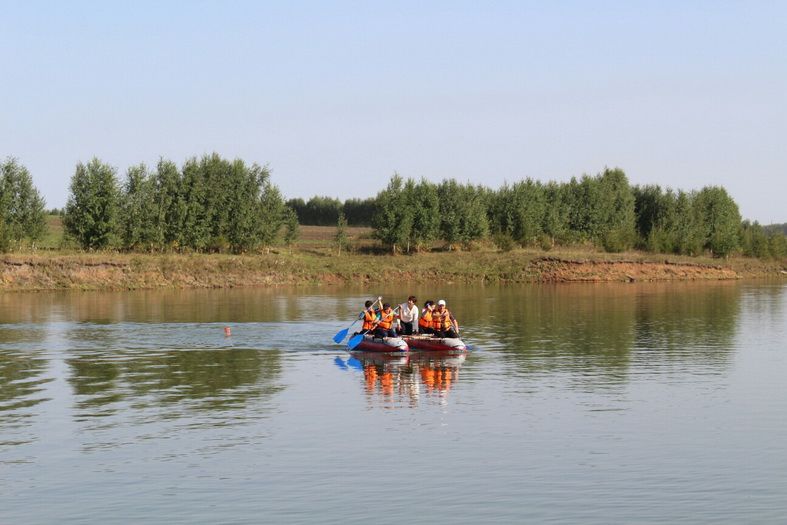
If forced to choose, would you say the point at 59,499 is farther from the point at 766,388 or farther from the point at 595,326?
the point at 595,326

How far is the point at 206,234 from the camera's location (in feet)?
393

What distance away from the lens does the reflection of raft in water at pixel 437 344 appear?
45344 millimetres

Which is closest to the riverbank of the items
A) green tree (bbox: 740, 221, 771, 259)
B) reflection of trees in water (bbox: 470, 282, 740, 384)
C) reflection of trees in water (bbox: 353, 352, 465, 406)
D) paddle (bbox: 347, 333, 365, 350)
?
green tree (bbox: 740, 221, 771, 259)

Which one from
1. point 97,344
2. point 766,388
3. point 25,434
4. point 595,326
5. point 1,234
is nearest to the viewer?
point 25,434

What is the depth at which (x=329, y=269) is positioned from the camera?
119 metres

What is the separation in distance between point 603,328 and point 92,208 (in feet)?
217

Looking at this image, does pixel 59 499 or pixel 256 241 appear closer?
pixel 59 499

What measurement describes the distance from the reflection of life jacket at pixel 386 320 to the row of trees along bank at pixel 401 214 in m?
66.1

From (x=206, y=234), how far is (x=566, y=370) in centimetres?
8508

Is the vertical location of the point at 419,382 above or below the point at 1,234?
below

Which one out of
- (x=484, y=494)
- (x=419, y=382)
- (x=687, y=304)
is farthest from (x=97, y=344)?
(x=687, y=304)

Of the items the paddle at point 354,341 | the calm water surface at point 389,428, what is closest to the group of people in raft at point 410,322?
the paddle at point 354,341

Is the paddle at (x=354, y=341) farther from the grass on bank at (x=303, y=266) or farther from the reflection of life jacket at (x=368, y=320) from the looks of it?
the grass on bank at (x=303, y=266)

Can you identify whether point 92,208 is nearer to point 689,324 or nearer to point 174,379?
point 689,324
